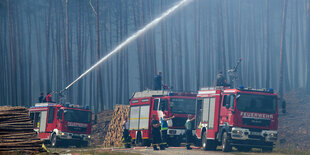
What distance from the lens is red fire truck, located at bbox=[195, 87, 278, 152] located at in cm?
2494

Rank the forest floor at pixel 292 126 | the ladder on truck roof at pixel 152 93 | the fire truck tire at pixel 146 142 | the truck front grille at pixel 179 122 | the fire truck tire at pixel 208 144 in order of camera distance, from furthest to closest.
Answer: the forest floor at pixel 292 126 → the fire truck tire at pixel 146 142 → the ladder on truck roof at pixel 152 93 → the truck front grille at pixel 179 122 → the fire truck tire at pixel 208 144

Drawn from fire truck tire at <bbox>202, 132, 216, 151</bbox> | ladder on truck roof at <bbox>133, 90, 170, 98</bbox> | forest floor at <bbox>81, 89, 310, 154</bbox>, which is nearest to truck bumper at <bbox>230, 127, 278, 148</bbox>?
fire truck tire at <bbox>202, 132, 216, 151</bbox>

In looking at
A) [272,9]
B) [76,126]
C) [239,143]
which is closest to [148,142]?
[76,126]

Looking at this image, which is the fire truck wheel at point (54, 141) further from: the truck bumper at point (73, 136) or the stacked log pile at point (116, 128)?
the stacked log pile at point (116, 128)

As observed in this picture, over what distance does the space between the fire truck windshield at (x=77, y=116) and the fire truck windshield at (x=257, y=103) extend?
48.3ft

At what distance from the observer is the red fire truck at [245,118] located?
24938 millimetres

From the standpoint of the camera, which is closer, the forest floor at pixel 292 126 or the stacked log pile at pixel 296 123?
the forest floor at pixel 292 126

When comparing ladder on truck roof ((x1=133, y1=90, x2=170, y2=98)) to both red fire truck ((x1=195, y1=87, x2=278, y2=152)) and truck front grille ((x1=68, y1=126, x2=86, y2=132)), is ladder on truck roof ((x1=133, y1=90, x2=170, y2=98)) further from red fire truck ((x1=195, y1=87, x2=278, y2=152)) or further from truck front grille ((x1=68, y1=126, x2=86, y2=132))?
red fire truck ((x1=195, y1=87, x2=278, y2=152))

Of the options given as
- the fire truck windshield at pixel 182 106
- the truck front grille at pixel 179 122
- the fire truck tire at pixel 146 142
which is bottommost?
the fire truck tire at pixel 146 142

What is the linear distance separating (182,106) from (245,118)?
5706 mm

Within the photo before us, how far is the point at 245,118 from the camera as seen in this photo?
25047 mm

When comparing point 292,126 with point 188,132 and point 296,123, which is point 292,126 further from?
point 188,132

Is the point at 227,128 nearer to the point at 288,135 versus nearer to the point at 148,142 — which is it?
the point at 148,142

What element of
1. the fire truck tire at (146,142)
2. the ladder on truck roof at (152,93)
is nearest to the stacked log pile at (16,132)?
the ladder on truck roof at (152,93)
